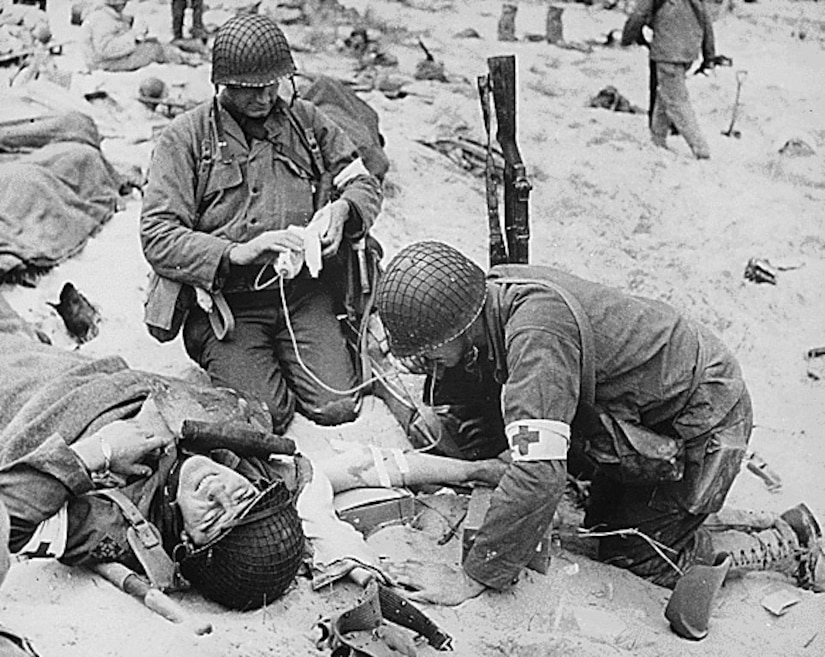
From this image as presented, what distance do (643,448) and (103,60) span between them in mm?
7201

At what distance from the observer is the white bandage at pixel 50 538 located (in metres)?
3.79

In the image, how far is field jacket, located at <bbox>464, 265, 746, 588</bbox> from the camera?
13.4ft

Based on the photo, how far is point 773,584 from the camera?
5.10 m

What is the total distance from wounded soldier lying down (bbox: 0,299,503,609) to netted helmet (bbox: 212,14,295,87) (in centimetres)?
168

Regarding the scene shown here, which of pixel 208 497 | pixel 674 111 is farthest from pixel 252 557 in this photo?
pixel 674 111

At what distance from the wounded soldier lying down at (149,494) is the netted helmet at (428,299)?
663 mm

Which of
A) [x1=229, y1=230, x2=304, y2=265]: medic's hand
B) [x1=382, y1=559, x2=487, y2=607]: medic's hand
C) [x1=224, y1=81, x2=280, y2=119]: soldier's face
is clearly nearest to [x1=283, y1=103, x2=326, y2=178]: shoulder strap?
[x1=224, y1=81, x2=280, y2=119]: soldier's face

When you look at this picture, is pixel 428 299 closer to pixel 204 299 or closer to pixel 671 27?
pixel 204 299

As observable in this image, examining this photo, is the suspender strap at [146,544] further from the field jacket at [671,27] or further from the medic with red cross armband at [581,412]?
the field jacket at [671,27]

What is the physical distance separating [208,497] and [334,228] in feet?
6.76

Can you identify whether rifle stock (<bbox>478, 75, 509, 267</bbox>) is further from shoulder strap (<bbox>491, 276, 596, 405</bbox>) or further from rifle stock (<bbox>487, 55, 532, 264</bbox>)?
shoulder strap (<bbox>491, 276, 596, 405</bbox>)

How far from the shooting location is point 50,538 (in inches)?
150

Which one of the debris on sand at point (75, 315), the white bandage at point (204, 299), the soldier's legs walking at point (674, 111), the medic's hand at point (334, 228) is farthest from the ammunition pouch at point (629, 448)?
the soldier's legs walking at point (674, 111)

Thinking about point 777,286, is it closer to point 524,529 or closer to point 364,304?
point 364,304
